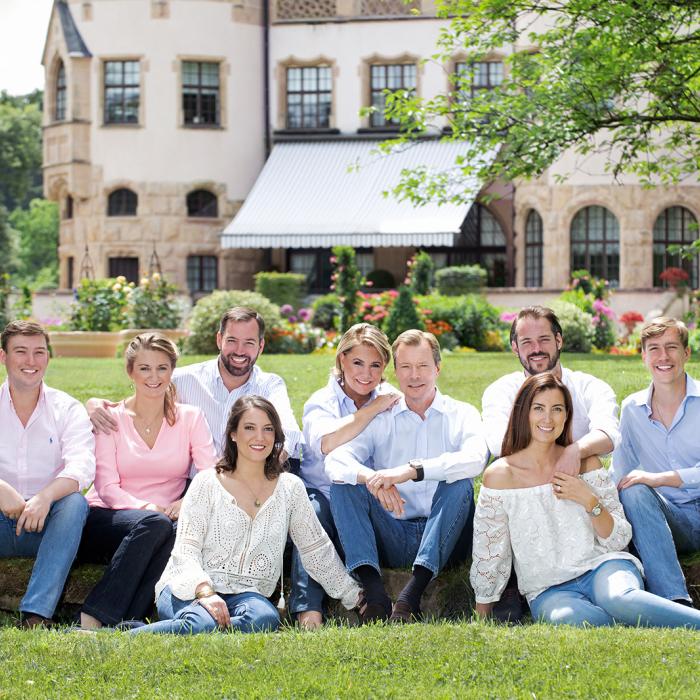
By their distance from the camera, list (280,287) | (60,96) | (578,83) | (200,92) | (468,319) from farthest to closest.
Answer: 1. (60,96)
2. (200,92)
3. (280,287)
4. (468,319)
5. (578,83)

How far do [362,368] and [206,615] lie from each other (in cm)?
170

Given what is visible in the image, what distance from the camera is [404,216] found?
29.0 metres

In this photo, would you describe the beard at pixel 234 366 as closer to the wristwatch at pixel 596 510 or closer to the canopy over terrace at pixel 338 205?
the wristwatch at pixel 596 510

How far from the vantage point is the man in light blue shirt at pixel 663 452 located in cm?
604

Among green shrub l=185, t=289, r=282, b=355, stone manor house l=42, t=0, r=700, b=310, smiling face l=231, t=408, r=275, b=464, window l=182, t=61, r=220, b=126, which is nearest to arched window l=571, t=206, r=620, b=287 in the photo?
stone manor house l=42, t=0, r=700, b=310

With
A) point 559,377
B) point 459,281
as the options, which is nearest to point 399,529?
point 559,377

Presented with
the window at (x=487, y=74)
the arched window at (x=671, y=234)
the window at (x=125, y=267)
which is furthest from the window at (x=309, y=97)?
the arched window at (x=671, y=234)

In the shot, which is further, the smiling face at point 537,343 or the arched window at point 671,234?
the arched window at point 671,234

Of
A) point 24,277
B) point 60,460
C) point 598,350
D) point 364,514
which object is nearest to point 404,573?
point 364,514

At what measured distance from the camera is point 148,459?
6.61 meters

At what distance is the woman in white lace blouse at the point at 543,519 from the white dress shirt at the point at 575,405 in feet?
1.52

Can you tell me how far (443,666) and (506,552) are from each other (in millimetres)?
1117

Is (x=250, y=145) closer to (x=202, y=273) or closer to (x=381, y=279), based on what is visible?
A: (x=202, y=273)

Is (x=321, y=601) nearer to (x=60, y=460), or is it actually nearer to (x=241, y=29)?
(x=60, y=460)
